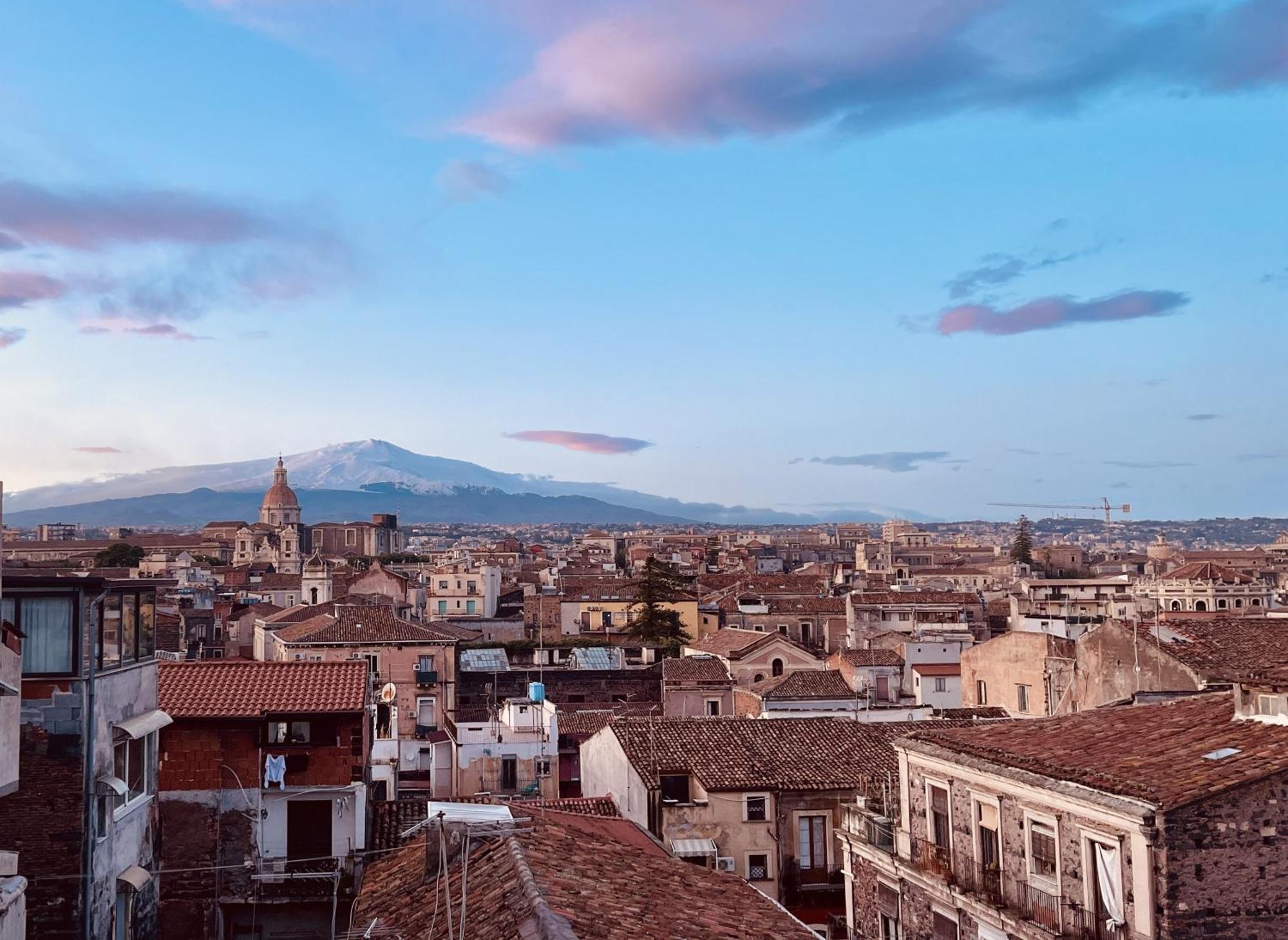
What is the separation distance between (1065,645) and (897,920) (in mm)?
19750

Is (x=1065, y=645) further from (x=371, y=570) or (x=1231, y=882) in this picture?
(x=371, y=570)

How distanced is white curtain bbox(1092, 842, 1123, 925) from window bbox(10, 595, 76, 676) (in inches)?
511

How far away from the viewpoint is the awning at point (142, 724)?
16.6 m

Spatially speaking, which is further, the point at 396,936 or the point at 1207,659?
the point at 1207,659

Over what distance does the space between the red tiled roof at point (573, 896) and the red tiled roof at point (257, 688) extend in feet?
14.2

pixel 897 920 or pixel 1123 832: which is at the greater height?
pixel 1123 832

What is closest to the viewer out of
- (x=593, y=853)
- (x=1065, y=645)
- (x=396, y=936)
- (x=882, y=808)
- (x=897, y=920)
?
(x=396, y=936)

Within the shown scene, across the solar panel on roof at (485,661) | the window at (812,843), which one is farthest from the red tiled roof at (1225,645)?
the solar panel on roof at (485,661)

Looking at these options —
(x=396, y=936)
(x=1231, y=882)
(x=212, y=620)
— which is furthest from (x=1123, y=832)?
(x=212, y=620)

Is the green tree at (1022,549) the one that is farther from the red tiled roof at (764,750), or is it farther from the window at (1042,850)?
the window at (1042,850)

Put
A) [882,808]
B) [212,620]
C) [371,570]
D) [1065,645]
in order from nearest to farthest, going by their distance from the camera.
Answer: [882,808] < [1065,645] < [212,620] < [371,570]

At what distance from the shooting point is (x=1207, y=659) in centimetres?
2469

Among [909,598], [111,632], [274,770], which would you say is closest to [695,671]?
[909,598]

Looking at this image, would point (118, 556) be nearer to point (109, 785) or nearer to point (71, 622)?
point (109, 785)
